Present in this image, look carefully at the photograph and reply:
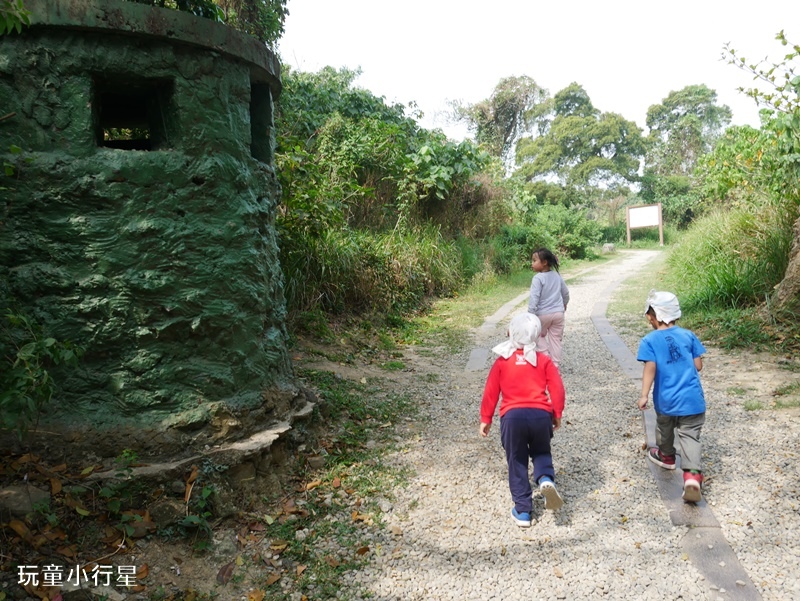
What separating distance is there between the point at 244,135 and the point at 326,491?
7.87 ft

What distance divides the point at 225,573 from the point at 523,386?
1924mm

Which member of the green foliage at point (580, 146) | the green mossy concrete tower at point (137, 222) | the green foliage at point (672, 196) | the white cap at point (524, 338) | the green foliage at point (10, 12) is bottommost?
the white cap at point (524, 338)

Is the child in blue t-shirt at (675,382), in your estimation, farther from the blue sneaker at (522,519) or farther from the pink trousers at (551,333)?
the pink trousers at (551,333)

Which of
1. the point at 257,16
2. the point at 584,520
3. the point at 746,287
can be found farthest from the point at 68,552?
the point at 746,287

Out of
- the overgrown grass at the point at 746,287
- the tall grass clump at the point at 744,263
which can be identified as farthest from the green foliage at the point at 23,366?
the tall grass clump at the point at 744,263

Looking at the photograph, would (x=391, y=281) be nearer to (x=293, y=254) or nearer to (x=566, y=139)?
(x=293, y=254)

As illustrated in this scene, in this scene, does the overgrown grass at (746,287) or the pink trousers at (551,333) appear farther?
A: the overgrown grass at (746,287)

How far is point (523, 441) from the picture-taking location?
3484mm

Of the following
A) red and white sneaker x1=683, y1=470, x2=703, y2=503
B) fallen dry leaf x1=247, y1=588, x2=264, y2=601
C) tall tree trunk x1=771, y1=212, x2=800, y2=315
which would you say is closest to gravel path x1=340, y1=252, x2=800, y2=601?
red and white sneaker x1=683, y1=470, x2=703, y2=503

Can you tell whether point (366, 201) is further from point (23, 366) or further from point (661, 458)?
point (23, 366)

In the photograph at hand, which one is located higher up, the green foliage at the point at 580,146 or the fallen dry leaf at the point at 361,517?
the green foliage at the point at 580,146

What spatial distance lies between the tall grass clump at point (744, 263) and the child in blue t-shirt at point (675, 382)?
459 cm

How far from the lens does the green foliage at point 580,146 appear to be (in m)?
35.9
